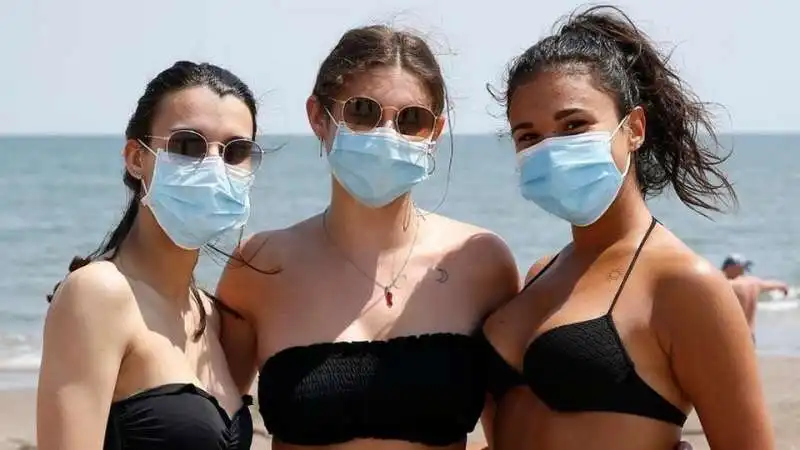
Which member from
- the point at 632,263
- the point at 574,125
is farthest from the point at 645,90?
the point at 632,263

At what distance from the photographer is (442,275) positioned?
4.05 metres

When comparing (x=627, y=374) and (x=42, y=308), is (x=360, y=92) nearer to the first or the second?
(x=627, y=374)

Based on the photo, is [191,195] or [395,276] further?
[395,276]

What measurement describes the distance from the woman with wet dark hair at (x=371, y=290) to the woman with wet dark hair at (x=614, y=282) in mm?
189

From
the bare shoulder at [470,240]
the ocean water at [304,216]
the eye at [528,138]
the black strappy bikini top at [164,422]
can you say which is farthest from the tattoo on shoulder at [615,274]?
the black strappy bikini top at [164,422]

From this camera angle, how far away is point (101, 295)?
10.8 ft

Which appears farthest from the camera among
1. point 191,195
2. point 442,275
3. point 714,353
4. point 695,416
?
point 695,416

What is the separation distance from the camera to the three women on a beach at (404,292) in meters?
3.35

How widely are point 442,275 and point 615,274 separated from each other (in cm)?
67

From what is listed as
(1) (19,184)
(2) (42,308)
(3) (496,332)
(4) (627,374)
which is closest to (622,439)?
(4) (627,374)

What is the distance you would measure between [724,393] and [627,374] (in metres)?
0.27

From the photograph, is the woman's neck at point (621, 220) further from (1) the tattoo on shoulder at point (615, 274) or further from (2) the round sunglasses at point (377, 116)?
(2) the round sunglasses at point (377, 116)

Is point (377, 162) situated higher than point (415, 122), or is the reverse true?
point (415, 122)

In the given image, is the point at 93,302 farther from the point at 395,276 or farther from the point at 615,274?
the point at 615,274
